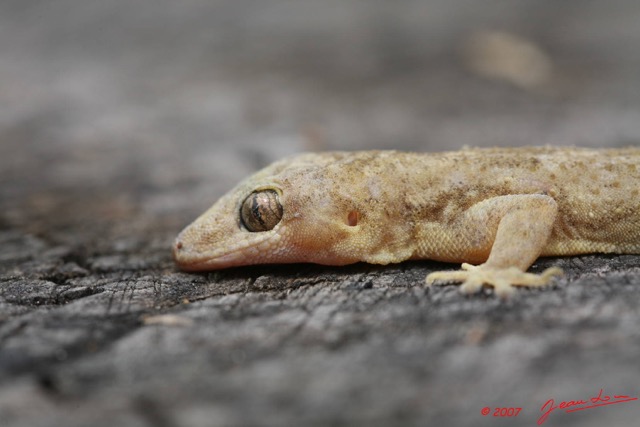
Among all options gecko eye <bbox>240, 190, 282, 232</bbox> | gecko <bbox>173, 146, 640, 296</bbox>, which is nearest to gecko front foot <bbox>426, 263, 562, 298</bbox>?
gecko <bbox>173, 146, 640, 296</bbox>

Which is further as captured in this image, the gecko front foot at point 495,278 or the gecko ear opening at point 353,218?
the gecko ear opening at point 353,218

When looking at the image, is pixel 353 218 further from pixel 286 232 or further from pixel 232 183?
pixel 232 183

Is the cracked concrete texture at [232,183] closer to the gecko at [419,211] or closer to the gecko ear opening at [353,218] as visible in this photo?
the gecko at [419,211]

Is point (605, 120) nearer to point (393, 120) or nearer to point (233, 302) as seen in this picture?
point (393, 120)

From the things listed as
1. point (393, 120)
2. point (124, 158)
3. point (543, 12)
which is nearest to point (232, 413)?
point (124, 158)

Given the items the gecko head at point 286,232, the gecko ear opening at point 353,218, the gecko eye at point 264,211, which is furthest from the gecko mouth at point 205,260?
the gecko ear opening at point 353,218

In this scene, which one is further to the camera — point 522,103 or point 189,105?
point 189,105

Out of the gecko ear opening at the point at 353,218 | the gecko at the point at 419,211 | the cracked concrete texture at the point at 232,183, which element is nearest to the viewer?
the cracked concrete texture at the point at 232,183
